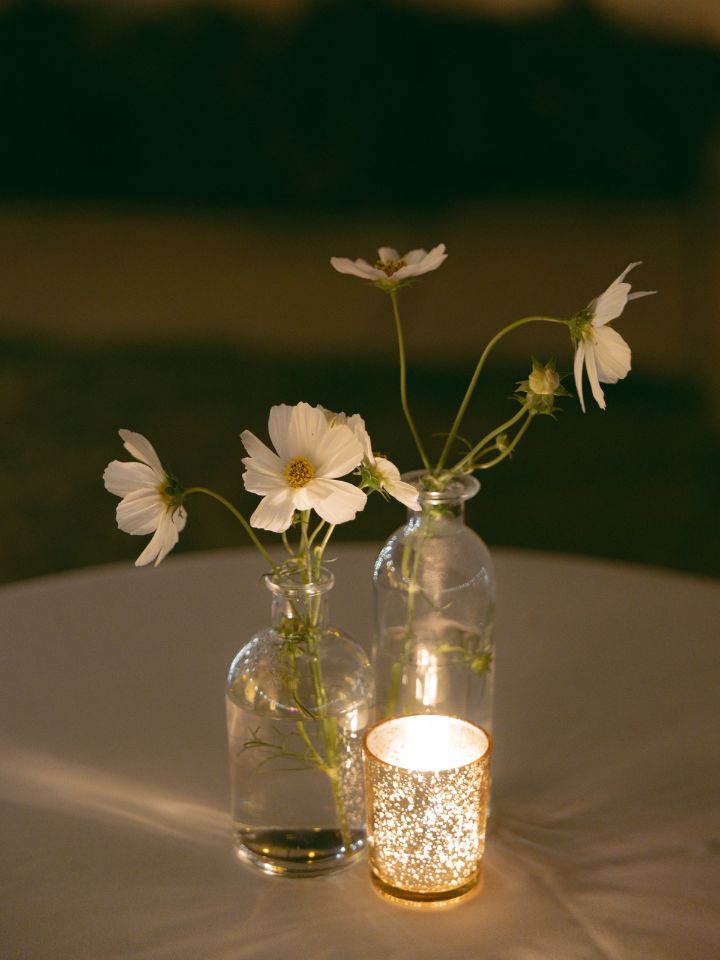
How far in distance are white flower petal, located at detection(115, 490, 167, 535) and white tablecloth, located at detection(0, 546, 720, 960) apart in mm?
210

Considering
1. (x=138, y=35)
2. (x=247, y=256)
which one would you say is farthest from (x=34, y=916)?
(x=138, y=35)

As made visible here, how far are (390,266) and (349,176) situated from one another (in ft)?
11.7

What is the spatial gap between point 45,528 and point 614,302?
2.25m

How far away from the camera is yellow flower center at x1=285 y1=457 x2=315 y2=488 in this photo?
66cm

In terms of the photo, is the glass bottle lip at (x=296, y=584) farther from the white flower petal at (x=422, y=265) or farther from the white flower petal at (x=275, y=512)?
the white flower petal at (x=422, y=265)

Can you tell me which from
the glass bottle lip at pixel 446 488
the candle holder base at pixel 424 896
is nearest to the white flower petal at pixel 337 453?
the glass bottle lip at pixel 446 488

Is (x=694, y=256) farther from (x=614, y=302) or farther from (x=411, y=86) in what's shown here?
(x=614, y=302)

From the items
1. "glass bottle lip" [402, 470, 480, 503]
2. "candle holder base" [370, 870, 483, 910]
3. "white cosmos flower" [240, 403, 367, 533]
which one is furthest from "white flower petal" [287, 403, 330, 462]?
"candle holder base" [370, 870, 483, 910]

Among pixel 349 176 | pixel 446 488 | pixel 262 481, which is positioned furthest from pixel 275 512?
pixel 349 176

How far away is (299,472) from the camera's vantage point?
657 mm

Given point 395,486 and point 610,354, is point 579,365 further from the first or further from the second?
point 395,486

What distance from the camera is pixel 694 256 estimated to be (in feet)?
13.3

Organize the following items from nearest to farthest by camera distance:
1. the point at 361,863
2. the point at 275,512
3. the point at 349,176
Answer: the point at 275,512
the point at 361,863
the point at 349,176

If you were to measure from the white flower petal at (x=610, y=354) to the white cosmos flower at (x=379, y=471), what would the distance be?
134 mm
